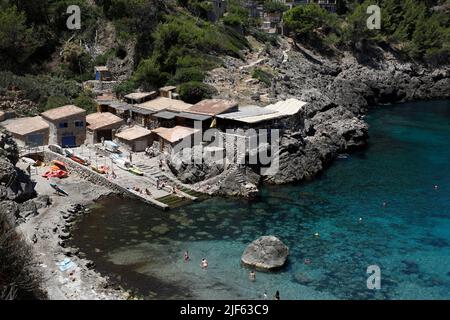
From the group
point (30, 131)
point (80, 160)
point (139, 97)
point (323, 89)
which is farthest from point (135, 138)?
point (323, 89)

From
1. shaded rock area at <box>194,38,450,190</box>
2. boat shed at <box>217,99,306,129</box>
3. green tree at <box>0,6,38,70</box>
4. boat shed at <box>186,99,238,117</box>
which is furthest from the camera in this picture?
green tree at <box>0,6,38,70</box>

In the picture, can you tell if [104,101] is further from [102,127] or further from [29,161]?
[29,161]

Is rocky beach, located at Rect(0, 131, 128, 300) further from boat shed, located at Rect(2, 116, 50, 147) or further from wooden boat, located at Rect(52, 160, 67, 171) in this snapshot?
boat shed, located at Rect(2, 116, 50, 147)

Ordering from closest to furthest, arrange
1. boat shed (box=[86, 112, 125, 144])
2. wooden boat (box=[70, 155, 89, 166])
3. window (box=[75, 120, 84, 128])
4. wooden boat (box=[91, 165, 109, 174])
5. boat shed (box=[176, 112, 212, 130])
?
1. wooden boat (box=[91, 165, 109, 174])
2. wooden boat (box=[70, 155, 89, 166])
3. boat shed (box=[176, 112, 212, 130])
4. window (box=[75, 120, 84, 128])
5. boat shed (box=[86, 112, 125, 144])

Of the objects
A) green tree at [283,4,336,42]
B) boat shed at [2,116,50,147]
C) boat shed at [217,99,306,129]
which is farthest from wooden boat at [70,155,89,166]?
green tree at [283,4,336,42]

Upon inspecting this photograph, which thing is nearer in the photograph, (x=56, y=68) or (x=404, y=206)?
(x=404, y=206)

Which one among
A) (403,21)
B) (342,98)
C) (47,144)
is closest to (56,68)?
(47,144)
